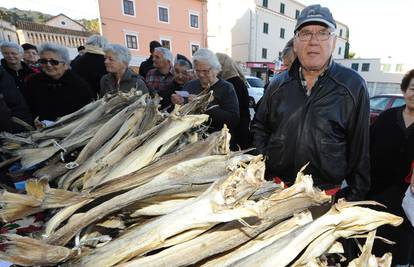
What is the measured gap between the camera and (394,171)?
237 cm

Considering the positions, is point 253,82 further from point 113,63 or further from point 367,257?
point 367,257

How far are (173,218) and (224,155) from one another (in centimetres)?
42

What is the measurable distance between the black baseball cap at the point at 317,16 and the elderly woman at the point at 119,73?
6.81ft

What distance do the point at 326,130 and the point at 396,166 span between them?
45.7 inches

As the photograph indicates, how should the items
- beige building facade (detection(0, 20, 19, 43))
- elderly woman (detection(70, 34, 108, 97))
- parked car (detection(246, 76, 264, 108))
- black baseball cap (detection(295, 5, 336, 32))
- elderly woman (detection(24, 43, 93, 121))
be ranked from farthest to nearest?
beige building facade (detection(0, 20, 19, 43)) → parked car (detection(246, 76, 264, 108)) → elderly woman (detection(70, 34, 108, 97)) → elderly woman (detection(24, 43, 93, 121)) → black baseball cap (detection(295, 5, 336, 32))

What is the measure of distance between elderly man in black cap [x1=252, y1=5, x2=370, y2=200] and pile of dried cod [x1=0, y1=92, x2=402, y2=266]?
0.75m

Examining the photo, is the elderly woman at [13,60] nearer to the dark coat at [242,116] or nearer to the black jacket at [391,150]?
the dark coat at [242,116]

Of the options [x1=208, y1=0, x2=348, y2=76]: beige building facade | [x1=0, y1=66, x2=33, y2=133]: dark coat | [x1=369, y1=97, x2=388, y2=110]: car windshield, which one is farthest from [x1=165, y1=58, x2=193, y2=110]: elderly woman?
[x1=208, y1=0, x2=348, y2=76]: beige building facade

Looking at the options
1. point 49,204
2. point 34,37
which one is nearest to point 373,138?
point 49,204

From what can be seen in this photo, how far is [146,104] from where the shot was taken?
1.92 metres

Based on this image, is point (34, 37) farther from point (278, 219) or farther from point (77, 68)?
point (278, 219)

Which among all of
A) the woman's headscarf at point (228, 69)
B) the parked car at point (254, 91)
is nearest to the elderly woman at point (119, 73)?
the woman's headscarf at point (228, 69)

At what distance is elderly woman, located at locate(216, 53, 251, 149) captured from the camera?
3.39 meters

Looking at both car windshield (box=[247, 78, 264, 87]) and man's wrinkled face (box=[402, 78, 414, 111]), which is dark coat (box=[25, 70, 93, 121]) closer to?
man's wrinkled face (box=[402, 78, 414, 111])
